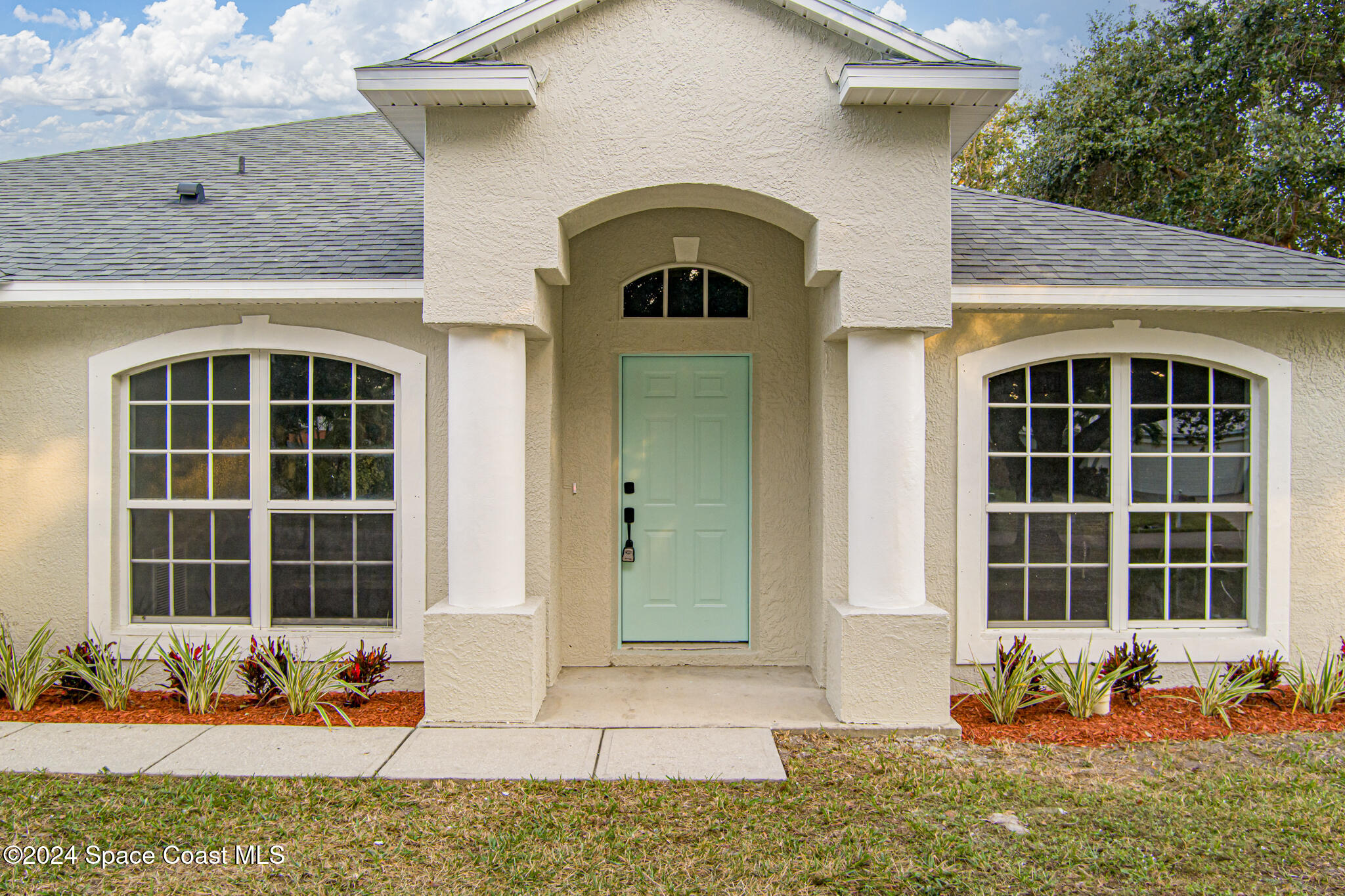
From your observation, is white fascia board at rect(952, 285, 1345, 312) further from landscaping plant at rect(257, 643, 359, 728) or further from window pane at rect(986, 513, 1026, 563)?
landscaping plant at rect(257, 643, 359, 728)

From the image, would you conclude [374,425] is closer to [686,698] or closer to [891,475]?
[686,698]

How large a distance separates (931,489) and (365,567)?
13.9 feet

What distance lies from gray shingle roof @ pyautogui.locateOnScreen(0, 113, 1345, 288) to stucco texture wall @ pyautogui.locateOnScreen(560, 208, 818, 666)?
134cm

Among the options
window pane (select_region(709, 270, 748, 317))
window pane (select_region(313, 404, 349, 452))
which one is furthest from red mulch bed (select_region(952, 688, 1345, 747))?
window pane (select_region(313, 404, 349, 452))

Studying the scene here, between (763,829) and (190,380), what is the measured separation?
17.0 ft

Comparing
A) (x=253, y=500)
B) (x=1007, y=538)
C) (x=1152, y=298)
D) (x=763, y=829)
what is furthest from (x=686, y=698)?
(x=1152, y=298)

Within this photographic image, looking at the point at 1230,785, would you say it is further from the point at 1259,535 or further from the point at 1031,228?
the point at 1031,228

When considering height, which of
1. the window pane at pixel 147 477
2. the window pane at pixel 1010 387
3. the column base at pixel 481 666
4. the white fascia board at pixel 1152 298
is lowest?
the column base at pixel 481 666

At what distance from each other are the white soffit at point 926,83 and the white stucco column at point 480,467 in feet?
8.69

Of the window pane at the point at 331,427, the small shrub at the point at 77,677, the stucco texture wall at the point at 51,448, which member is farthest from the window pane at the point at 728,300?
the small shrub at the point at 77,677

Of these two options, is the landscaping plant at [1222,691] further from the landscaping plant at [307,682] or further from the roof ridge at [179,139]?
the roof ridge at [179,139]

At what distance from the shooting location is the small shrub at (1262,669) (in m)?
5.58

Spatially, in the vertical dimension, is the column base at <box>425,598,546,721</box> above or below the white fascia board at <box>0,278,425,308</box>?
below

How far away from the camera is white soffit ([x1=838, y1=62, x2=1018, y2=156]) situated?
4.70 meters
